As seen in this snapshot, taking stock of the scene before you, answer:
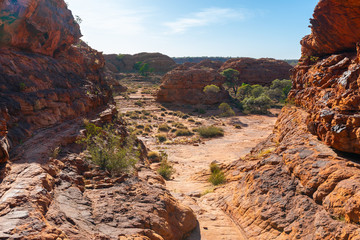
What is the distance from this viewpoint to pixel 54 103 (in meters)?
9.79

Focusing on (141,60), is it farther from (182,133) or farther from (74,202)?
(74,202)

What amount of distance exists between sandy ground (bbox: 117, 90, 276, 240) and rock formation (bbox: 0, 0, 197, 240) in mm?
911

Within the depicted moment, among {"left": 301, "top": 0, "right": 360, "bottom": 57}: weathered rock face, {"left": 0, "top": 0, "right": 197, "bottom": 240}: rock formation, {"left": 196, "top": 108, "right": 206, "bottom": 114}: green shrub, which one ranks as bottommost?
{"left": 196, "top": 108, "right": 206, "bottom": 114}: green shrub

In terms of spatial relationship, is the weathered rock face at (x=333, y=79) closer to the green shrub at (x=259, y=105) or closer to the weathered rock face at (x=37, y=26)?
the weathered rock face at (x=37, y=26)

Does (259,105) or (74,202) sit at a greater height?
(259,105)

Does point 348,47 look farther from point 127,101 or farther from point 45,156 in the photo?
point 127,101

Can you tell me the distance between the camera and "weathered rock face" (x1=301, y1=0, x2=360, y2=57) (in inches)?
335

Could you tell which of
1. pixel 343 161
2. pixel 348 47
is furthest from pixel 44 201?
pixel 348 47

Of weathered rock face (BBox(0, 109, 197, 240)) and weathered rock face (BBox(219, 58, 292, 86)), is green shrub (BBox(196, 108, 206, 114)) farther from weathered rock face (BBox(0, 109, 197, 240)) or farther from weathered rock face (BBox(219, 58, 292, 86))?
weathered rock face (BBox(0, 109, 197, 240))

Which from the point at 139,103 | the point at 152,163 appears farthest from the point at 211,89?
the point at 152,163

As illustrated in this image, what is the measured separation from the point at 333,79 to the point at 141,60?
3431 inches

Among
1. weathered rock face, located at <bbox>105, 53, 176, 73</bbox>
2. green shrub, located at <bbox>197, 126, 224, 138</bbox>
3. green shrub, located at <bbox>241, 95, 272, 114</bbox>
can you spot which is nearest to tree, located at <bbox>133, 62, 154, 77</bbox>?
weathered rock face, located at <bbox>105, 53, 176, 73</bbox>

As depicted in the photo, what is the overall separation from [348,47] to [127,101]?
34477 millimetres

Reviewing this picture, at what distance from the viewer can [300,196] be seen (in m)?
6.00
